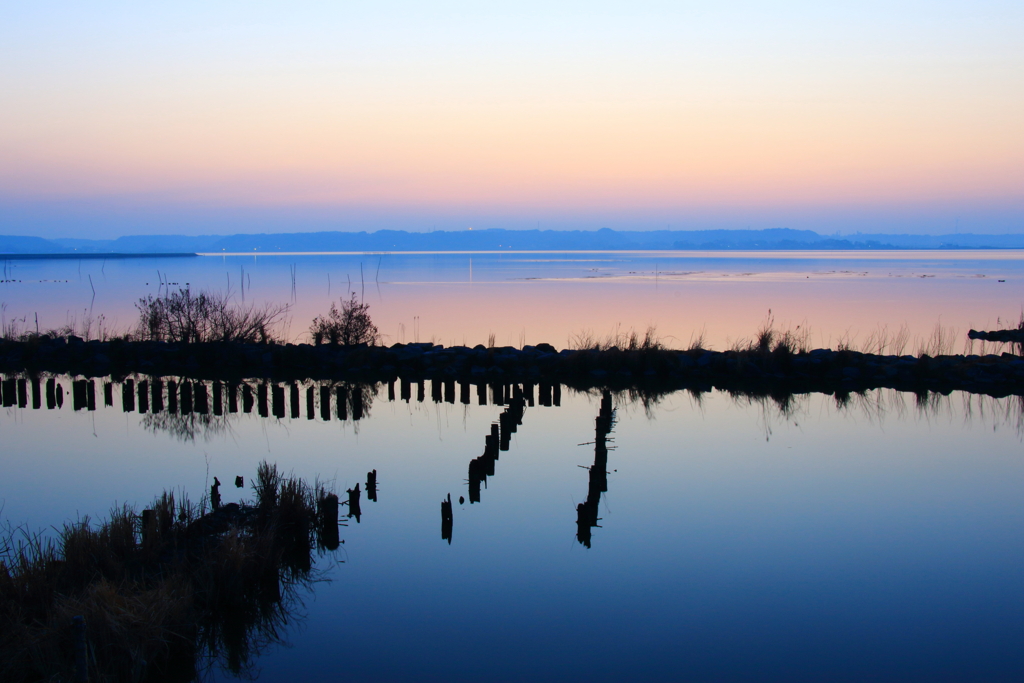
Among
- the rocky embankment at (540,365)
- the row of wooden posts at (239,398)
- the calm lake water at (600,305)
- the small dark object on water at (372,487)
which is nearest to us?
the small dark object on water at (372,487)

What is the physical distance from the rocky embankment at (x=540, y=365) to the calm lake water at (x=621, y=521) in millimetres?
1101

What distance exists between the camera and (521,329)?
25.8 meters

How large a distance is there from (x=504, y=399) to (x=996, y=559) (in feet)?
28.5

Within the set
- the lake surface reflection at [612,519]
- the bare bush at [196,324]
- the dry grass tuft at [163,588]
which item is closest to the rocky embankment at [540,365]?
the bare bush at [196,324]

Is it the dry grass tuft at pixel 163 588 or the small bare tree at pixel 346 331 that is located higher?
the small bare tree at pixel 346 331

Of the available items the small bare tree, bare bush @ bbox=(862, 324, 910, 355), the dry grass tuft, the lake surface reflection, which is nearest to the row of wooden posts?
the lake surface reflection

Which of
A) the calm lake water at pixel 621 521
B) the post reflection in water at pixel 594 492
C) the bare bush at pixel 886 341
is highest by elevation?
the bare bush at pixel 886 341

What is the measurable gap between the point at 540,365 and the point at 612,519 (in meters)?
9.21

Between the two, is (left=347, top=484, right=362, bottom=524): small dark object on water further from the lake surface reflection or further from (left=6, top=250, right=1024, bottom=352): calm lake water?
(left=6, top=250, right=1024, bottom=352): calm lake water

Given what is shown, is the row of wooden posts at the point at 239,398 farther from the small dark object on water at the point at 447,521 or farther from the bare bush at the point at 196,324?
the small dark object on water at the point at 447,521

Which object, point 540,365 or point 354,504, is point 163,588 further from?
point 540,365

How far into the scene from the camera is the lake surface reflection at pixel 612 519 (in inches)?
225

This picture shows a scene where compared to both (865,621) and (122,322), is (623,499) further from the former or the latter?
(122,322)

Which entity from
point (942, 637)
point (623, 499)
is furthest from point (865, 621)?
point (623, 499)
